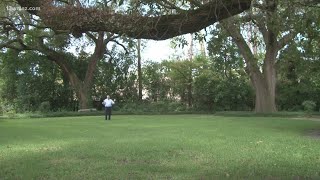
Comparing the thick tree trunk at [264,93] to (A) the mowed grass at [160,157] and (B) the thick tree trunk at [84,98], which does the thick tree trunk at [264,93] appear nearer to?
(B) the thick tree trunk at [84,98]

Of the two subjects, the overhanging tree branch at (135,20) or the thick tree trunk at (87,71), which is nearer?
the overhanging tree branch at (135,20)

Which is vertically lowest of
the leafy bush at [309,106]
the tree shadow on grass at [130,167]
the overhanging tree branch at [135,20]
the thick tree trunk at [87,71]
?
the tree shadow on grass at [130,167]

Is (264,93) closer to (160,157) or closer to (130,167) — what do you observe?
(160,157)

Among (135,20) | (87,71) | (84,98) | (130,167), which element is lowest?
(130,167)

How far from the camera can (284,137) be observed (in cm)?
1585

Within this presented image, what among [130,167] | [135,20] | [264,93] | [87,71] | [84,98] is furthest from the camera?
[87,71]

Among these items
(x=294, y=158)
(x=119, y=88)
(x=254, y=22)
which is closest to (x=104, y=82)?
(x=119, y=88)

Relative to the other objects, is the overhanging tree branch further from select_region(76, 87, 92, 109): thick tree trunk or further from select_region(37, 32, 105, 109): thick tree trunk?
select_region(76, 87, 92, 109): thick tree trunk

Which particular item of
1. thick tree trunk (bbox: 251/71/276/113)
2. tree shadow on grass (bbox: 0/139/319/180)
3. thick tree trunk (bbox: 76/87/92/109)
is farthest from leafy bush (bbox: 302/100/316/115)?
tree shadow on grass (bbox: 0/139/319/180)

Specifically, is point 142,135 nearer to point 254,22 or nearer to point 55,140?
point 55,140

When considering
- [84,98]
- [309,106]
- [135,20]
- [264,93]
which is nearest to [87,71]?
[84,98]

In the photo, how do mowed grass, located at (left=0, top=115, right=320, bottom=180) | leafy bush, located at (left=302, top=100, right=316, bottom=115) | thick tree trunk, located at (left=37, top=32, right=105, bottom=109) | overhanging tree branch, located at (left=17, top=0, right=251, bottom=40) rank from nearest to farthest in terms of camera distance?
overhanging tree branch, located at (left=17, top=0, right=251, bottom=40)
mowed grass, located at (left=0, top=115, right=320, bottom=180)
leafy bush, located at (left=302, top=100, right=316, bottom=115)
thick tree trunk, located at (left=37, top=32, right=105, bottom=109)

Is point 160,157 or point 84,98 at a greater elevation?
point 84,98

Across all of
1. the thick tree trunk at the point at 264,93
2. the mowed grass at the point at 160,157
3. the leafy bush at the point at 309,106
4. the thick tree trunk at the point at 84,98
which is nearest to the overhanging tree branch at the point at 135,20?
the mowed grass at the point at 160,157
